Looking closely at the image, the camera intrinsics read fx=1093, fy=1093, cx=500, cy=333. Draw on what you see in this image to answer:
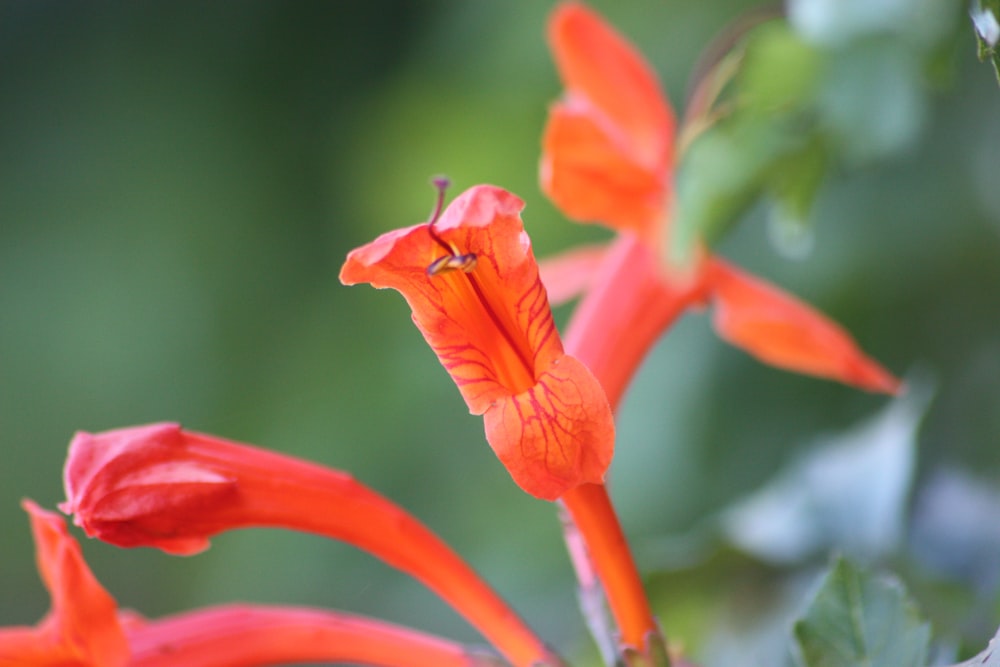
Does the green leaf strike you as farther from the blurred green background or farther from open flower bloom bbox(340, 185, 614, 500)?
the blurred green background

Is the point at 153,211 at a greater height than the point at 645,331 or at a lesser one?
greater

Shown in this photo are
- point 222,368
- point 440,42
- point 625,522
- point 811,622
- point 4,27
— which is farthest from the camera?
point 4,27

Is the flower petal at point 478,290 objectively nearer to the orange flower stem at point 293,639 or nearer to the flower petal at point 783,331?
the orange flower stem at point 293,639

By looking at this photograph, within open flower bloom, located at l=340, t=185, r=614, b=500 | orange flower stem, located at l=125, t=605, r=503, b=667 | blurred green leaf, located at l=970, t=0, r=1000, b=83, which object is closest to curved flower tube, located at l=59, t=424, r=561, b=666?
orange flower stem, located at l=125, t=605, r=503, b=667

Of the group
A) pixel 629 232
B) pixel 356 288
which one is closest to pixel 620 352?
pixel 629 232

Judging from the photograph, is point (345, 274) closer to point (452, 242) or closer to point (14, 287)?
point (452, 242)

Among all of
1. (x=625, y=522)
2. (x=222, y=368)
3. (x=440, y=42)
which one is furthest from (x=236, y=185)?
(x=625, y=522)

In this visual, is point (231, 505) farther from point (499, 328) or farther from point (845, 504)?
point (845, 504)
